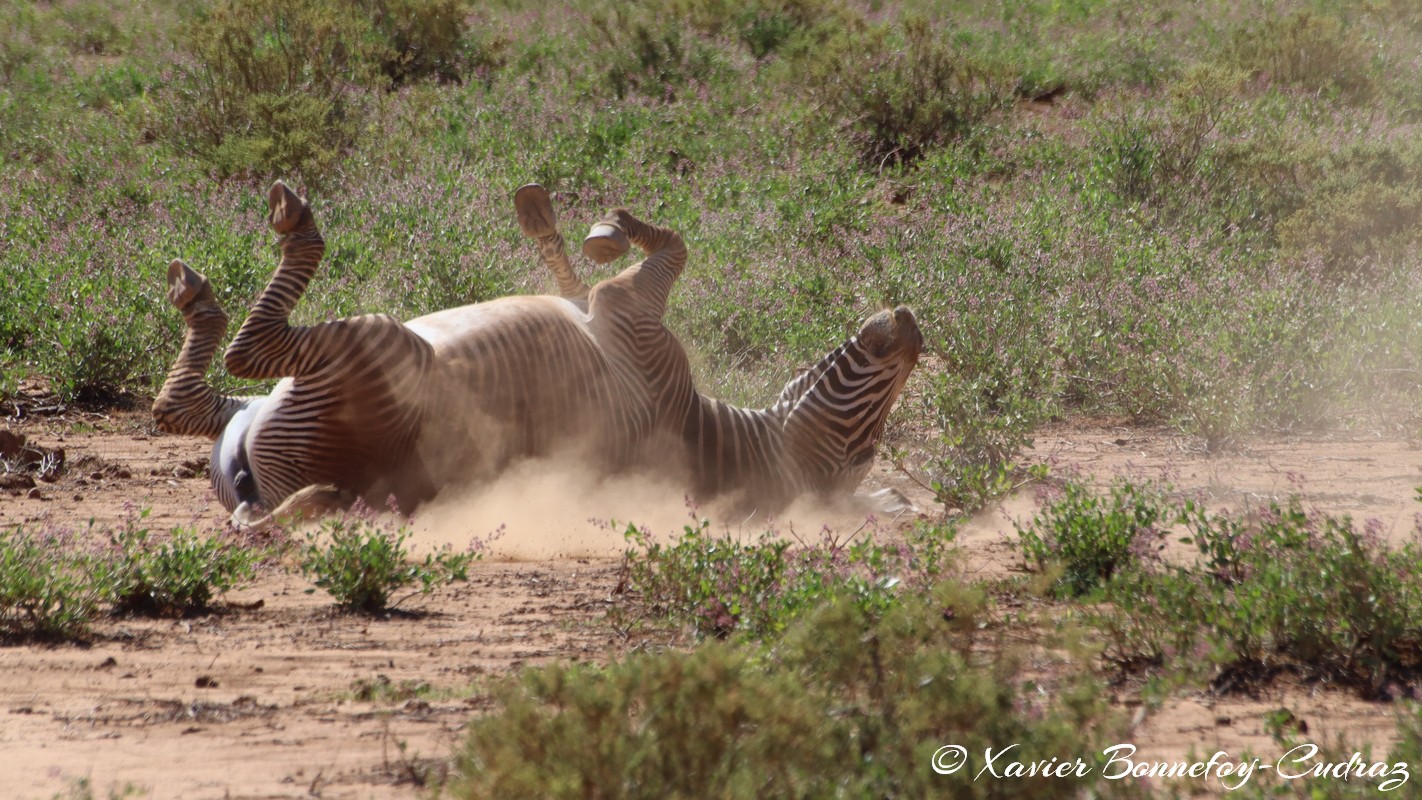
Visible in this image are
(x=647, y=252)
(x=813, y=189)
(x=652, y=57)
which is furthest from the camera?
(x=652, y=57)

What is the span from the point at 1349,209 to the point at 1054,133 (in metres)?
3.77

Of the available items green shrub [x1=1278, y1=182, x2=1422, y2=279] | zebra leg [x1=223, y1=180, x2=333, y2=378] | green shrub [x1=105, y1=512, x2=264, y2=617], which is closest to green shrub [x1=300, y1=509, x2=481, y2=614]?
green shrub [x1=105, y1=512, x2=264, y2=617]

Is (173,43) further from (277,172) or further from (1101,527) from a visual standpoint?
(1101,527)

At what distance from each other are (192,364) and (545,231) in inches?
68.2

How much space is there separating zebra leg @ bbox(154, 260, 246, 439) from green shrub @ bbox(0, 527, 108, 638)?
1196 mm

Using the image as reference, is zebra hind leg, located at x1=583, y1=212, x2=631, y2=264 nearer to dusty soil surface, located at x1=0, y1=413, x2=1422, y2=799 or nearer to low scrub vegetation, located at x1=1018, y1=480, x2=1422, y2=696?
dusty soil surface, located at x1=0, y1=413, x2=1422, y2=799

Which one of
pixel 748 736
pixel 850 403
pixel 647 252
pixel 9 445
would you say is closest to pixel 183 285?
pixel 9 445

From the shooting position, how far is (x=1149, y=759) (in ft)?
10.1

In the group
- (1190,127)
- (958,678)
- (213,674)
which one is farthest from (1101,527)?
(1190,127)

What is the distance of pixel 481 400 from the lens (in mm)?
5383

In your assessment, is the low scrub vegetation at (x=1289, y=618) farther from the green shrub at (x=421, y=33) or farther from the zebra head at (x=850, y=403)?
the green shrub at (x=421, y=33)

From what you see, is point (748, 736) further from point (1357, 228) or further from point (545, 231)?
point (1357, 228)

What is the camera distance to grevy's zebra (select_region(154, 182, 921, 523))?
522 centimetres

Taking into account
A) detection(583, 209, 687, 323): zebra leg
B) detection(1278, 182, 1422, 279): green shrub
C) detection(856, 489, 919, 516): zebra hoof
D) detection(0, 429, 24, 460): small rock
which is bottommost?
detection(1278, 182, 1422, 279): green shrub
